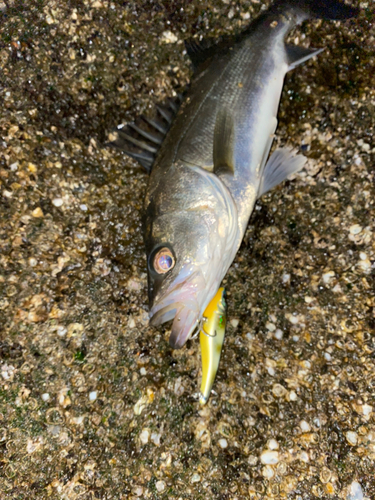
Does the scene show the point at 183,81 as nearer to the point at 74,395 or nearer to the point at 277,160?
the point at 277,160

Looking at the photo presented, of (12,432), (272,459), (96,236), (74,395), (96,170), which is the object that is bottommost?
(272,459)

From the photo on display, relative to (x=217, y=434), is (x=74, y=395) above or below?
above

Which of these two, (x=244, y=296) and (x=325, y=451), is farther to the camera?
(x=244, y=296)

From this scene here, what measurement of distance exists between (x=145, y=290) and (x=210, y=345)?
2.23 feet

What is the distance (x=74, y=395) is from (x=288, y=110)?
2936 millimetres

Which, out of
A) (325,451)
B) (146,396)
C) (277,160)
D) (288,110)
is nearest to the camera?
(325,451)

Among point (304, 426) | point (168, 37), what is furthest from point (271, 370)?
point (168, 37)

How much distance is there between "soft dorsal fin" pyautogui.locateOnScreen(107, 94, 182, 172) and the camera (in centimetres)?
253

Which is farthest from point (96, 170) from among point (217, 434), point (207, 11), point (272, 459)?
point (272, 459)

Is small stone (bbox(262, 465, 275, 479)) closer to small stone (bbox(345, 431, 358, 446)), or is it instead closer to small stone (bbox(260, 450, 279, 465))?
small stone (bbox(260, 450, 279, 465))

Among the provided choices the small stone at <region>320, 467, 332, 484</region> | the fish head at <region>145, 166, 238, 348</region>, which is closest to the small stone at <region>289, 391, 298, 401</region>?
the small stone at <region>320, 467, 332, 484</region>

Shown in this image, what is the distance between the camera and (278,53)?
2.54 metres

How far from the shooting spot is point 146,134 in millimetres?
2541

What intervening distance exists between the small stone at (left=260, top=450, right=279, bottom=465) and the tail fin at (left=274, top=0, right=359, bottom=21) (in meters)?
3.50
